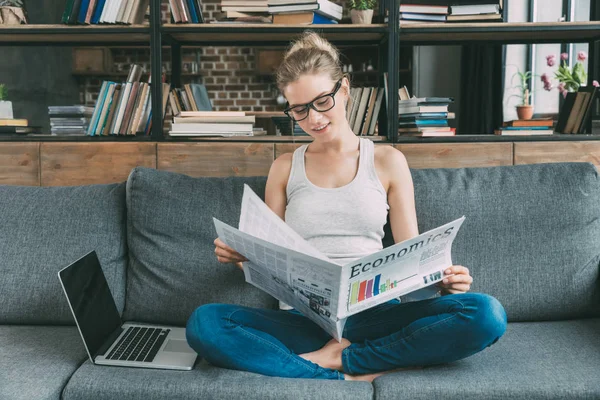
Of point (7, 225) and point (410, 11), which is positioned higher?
point (410, 11)

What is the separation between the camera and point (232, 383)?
1290 mm

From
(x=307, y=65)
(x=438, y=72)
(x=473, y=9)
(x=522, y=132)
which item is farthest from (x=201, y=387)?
(x=438, y=72)

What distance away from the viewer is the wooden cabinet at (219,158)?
6.86 ft

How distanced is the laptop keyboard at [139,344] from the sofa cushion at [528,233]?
825mm

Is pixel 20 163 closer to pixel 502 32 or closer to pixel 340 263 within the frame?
pixel 340 263

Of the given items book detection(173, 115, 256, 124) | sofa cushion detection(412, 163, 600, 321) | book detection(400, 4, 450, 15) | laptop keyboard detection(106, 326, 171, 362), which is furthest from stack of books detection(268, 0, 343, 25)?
laptop keyboard detection(106, 326, 171, 362)

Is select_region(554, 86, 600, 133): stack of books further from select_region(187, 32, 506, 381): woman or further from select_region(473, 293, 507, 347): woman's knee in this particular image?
select_region(473, 293, 507, 347): woman's knee

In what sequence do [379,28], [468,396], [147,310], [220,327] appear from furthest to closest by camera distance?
[379,28]
[147,310]
[220,327]
[468,396]

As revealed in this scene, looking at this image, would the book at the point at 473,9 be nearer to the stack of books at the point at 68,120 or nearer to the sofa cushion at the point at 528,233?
the sofa cushion at the point at 528,233

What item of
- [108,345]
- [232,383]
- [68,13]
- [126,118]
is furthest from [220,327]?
[68,13]

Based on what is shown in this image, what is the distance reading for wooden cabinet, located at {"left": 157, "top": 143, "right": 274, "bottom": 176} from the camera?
209cm

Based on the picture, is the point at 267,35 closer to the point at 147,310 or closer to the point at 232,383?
the point at 147,310

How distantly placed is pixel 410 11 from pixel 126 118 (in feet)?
3.65

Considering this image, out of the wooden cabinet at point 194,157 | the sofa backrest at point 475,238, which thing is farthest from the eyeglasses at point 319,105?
the wooden cabinet at point 194,157
